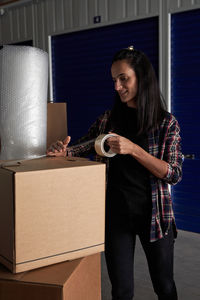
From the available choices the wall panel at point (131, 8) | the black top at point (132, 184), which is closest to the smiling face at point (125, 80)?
the black top at point (132, 184)

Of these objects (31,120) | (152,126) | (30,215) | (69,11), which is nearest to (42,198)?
(30,215)

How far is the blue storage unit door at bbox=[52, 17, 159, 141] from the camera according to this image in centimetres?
334

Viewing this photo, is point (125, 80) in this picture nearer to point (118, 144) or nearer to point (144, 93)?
point (144, 93)

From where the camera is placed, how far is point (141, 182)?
4.39 feet

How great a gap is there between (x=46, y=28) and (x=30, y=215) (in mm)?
3524

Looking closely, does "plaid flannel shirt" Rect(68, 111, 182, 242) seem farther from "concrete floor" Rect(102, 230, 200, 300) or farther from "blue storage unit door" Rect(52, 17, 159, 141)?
"blue storage unit door" Rect(52, 17, 159, 141)

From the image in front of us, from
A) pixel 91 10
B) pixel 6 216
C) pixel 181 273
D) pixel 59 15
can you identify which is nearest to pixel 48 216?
pixel 6 216

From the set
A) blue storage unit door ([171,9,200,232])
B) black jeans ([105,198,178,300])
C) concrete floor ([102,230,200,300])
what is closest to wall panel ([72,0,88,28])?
blue storage unit door ([171,9,200,232])

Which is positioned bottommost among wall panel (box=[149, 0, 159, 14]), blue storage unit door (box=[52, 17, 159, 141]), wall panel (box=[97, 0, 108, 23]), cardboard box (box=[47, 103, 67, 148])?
cardboard box (box=[47, 103, 67, 148])

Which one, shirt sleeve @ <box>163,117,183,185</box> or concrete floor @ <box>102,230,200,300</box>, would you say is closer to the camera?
shirt sleeve @ <box>163,117,183,185</box>

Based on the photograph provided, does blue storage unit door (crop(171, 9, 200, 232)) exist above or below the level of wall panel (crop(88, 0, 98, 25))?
below

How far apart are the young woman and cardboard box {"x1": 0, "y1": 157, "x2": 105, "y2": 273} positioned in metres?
0.33

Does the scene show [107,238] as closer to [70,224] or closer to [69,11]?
[70,224]

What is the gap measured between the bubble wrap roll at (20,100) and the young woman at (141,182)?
0.57 feet
